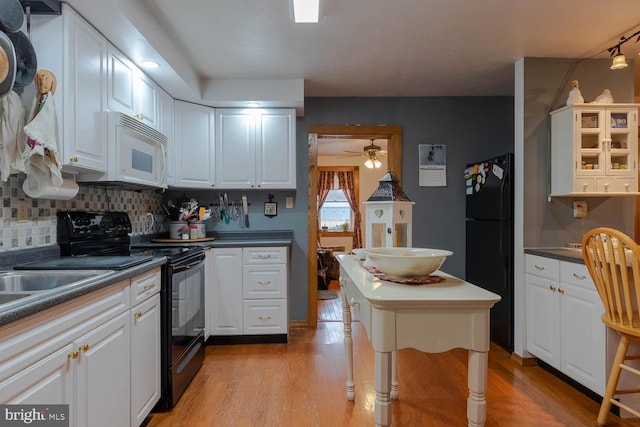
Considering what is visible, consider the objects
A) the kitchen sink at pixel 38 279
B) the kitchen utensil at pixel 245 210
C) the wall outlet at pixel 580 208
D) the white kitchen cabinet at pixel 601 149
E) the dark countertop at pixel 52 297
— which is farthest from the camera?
the kitchen utensil at pixel 245 210

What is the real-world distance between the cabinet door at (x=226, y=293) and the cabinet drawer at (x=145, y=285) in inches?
40.1

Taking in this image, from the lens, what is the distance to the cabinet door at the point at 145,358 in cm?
169

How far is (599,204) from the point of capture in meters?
2.68

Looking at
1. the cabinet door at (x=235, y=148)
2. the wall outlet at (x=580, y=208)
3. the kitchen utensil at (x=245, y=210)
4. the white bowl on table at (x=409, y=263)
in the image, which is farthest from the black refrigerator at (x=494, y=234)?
the kitchen utensil at (x=245, y=210)

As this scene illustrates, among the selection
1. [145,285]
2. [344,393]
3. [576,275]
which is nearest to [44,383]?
[145,285]

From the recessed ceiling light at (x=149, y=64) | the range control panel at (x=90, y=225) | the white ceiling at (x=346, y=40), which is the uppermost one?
the white ceiling at (x=346, y=40)

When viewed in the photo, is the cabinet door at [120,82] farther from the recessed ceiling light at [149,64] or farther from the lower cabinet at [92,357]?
the lower cabinet at [92,357]

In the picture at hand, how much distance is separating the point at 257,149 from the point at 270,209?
62cm

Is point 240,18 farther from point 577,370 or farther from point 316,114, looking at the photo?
point 577,370

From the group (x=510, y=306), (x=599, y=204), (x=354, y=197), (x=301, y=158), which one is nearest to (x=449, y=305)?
(x=510, y=306)

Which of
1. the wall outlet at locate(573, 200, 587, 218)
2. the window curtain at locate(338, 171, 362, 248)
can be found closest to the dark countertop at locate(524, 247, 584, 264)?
the wall outlet at locate(573, 200, 587, 218)

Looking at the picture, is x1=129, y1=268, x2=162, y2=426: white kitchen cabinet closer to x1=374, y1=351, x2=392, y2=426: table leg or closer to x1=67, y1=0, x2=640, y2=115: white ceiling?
x1=374, y1=351, x2=392, y2=426: table leg

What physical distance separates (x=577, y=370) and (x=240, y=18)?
9.87 ft

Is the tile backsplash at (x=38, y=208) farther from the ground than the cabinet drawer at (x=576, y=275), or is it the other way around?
the tile backsplash at (x=38, y=208)
